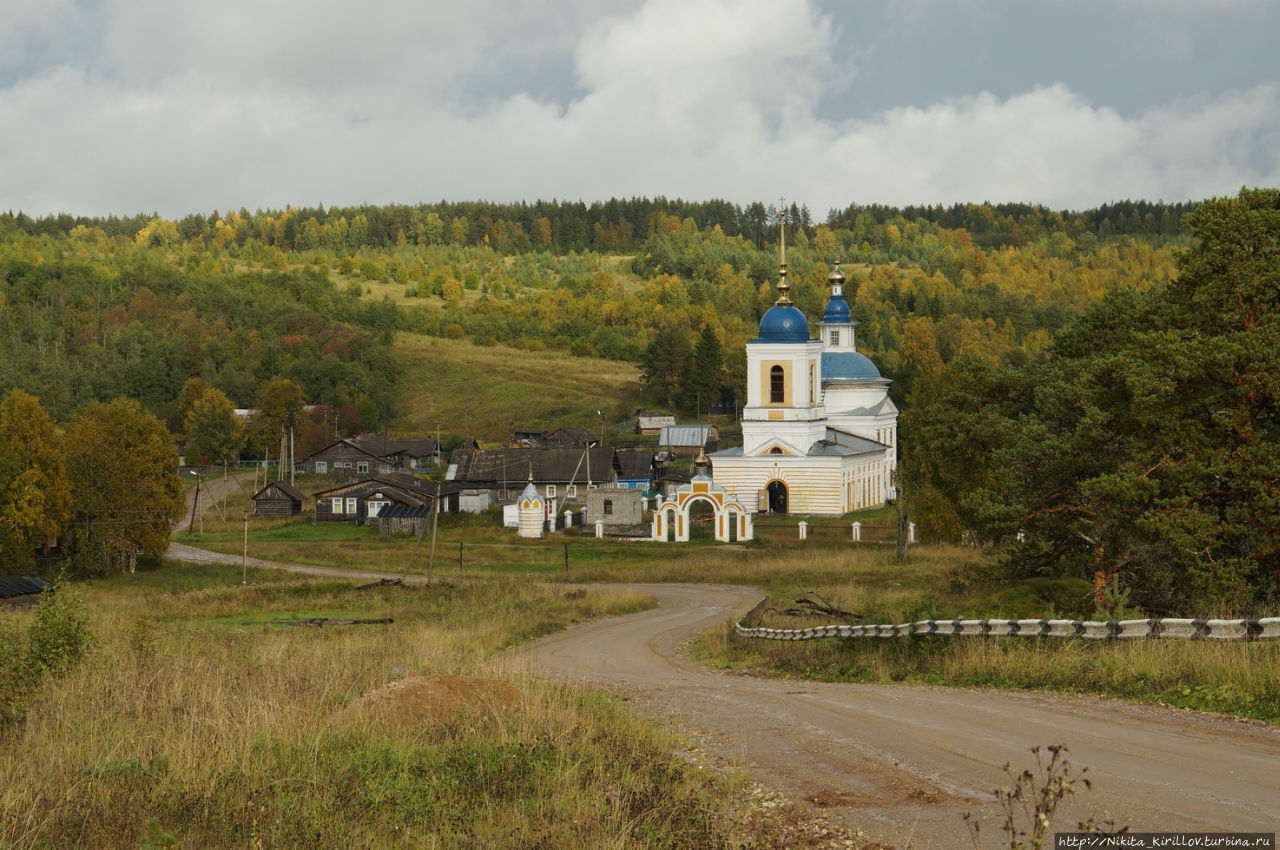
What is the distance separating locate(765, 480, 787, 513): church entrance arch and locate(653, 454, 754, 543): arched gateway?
8.11 metres

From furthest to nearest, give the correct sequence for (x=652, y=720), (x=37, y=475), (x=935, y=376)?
1. (x=935, y=376)
2. (x=37, y=475)
3. (x=652, y=720)

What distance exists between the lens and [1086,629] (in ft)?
46.0

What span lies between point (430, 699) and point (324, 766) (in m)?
2.03

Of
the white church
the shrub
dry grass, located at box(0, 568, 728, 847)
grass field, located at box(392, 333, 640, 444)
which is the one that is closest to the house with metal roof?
grass field, located at box(392, 333, 640, 444)

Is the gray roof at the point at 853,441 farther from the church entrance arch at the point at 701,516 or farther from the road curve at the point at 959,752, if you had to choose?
the road curve at the point at 959,752

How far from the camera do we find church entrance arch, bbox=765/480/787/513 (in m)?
66.6

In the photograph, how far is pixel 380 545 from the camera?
6000cm

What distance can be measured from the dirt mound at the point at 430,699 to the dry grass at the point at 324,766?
0.05 meters

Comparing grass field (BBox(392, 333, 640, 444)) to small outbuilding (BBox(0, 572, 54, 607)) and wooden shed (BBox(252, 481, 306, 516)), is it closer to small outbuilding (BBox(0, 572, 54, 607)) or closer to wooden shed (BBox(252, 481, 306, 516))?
wooden shed (BBox(252, 481, 306, 516))

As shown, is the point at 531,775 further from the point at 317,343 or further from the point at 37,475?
the point at 317,343

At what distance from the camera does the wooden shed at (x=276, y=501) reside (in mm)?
74750

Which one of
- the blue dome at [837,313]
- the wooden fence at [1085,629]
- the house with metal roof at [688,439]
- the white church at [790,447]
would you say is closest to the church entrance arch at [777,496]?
the white church at [790,447]

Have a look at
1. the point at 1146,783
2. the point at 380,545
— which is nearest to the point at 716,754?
the point at 1146,783

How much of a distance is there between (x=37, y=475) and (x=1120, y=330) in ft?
141
